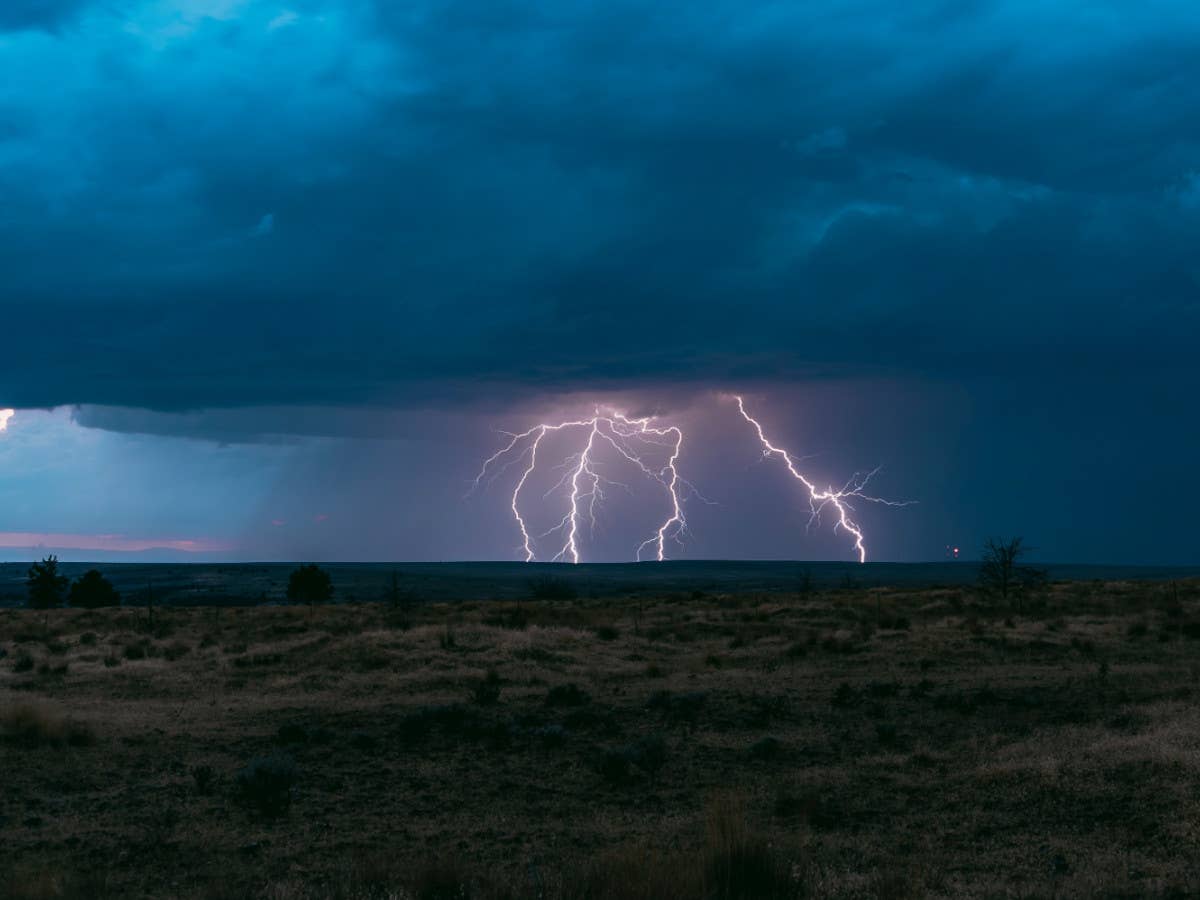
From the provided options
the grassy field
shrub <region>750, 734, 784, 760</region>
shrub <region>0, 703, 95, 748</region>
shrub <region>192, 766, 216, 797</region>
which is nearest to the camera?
the grassy field

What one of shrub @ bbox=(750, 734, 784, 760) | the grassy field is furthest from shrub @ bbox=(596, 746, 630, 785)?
shrub @ bbox=(750, 734, 784, 760)

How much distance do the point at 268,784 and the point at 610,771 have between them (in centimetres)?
445

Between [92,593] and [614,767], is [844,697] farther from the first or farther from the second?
[92,593]

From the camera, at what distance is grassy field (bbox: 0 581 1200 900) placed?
30.7ft

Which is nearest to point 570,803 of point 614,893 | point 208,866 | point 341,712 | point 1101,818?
point 208,866

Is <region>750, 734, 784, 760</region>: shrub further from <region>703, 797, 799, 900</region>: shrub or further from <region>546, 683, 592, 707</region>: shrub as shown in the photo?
<region>703, 797, 799, 900</region>: shrub

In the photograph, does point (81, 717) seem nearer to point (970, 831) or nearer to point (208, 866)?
point (208, 866)

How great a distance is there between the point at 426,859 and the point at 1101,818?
23.3ft

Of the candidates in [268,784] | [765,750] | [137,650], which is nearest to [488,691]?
[765,750]

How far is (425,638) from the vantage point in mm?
31344

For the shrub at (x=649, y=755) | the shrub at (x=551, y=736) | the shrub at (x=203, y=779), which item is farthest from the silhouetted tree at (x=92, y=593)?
the shrub at (x=649, y=755)

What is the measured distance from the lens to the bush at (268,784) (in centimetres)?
1268

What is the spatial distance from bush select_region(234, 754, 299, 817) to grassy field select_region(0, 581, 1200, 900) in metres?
0.04

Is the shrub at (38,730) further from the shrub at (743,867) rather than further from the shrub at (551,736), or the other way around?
the shrub at (743,867)
